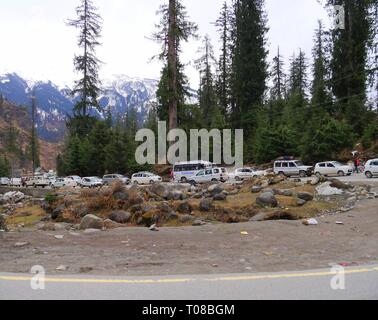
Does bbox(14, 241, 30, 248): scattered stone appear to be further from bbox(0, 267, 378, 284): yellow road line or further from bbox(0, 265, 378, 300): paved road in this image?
bbox(0, 267, 378, 284): yellow road line

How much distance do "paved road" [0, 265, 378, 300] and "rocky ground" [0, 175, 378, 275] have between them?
2.43 ft

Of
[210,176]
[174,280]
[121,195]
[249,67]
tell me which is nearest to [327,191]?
[121,195]

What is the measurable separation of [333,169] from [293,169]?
12.5 feet

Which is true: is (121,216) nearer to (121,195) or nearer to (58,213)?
(121,195)

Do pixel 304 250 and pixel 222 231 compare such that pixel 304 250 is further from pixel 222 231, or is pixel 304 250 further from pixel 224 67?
pixel 224 67

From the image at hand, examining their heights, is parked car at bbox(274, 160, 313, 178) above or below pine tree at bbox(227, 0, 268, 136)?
below

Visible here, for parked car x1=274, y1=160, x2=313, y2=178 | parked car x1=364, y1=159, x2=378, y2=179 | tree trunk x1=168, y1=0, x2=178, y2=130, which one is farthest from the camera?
parked car x1=274, y1=160, x2=313, y2=178

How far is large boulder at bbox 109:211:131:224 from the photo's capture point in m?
16.7

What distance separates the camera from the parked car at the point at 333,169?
3894cm

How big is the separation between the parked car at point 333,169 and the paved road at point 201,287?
107 feet

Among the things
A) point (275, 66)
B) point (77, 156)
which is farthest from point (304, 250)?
point (275, 66)

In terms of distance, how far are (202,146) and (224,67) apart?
23.3m

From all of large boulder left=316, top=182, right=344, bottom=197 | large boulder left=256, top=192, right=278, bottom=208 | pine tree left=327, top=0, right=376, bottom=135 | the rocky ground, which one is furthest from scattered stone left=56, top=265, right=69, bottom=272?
pine tree left=327, top=0, right=376, bottom=135

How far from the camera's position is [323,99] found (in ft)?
174
